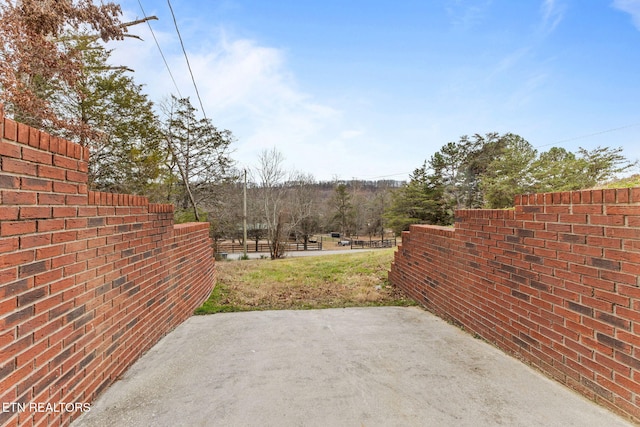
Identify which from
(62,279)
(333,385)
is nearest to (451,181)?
(333,385)

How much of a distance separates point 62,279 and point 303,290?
→ 4556mm

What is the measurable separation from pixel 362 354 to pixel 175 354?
5.65 ft

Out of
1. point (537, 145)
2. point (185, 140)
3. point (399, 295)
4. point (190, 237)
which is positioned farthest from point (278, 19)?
point (537, 145)

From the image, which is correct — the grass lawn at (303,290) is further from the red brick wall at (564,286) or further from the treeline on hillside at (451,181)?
the treeline on hillside at (451,181)

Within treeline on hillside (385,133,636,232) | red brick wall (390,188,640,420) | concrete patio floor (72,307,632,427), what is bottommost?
concrete patio floor (72,307,632,427)

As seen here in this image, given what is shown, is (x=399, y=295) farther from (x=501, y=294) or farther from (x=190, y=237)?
(x=190, y=237)

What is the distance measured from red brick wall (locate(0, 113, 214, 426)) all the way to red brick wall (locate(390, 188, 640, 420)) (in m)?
3.12

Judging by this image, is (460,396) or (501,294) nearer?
(460,396)

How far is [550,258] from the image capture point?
7.27ft

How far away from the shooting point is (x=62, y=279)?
1607mm

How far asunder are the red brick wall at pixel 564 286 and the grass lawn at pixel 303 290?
191 cm

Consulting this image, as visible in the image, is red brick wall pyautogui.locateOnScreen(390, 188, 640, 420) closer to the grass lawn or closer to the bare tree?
the grass lawn

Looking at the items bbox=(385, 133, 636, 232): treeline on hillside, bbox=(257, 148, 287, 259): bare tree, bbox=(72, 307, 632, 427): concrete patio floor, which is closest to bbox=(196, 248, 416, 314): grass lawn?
bbox=(72, 307, 632, 427): concrete patio floor

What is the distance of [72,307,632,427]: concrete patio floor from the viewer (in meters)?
1.71
